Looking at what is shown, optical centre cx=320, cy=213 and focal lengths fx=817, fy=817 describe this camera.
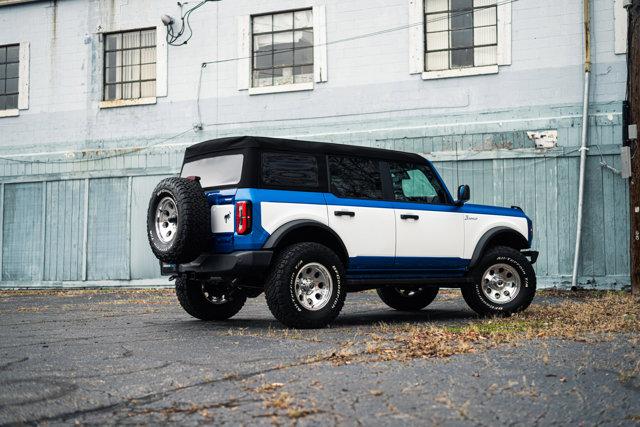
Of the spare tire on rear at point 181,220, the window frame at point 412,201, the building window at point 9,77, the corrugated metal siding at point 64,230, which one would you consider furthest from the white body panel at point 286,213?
the building window at point 9,77

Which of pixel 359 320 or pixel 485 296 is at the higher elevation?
pixel 485 296

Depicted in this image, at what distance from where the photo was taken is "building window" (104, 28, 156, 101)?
17.7m

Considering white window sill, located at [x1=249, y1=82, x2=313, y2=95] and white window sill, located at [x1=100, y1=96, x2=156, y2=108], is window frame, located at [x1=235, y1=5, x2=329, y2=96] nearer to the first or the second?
white window sill, located at [x1=249, y1=82, x2=313, y2=95]

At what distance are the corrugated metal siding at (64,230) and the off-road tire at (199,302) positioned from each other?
906cm

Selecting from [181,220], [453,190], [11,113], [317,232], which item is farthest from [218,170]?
[11,113]

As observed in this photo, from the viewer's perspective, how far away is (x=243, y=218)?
25.6 feet

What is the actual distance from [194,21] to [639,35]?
9.04 m

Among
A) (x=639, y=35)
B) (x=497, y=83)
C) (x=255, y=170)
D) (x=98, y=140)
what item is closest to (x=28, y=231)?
(x=98, y=140)

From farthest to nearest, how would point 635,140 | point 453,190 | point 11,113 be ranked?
point 11,113
point 453,190
point 635,140

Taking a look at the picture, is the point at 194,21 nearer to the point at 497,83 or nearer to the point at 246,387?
the point at 497,83

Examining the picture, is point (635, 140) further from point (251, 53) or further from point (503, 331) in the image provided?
point (251, 53)

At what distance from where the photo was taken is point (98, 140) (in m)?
17.9

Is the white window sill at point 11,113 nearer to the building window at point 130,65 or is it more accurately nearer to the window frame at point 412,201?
the building window at point 130,65

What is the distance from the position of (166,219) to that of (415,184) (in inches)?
115
